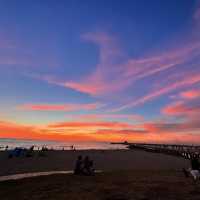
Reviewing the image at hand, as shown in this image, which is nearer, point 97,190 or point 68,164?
point 97,190

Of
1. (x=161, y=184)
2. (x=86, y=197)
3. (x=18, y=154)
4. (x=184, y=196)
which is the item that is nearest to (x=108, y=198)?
(x=86, y=197)

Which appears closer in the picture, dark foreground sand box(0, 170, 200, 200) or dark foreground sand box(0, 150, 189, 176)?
dark foreground sand box(0, 170, 200, 200)

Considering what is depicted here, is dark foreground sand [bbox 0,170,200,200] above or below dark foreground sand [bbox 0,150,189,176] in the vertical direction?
below

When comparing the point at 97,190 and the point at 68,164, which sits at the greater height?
the point at 68,164

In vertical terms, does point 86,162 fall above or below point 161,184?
above

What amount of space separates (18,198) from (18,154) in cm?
2667

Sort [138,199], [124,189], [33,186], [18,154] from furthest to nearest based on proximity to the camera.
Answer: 1. [18,154]
2. [33,186]
3. [124,189]
4. [138,199]

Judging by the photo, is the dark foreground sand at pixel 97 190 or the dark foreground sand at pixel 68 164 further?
the dark foreground sand at pixel 68 164

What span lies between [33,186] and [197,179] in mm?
10224

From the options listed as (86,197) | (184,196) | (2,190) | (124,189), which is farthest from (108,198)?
(2,190)

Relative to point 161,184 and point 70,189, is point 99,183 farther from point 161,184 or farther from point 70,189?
point 161,184

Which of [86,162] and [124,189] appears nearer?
[124,189]

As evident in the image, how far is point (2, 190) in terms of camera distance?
530 inches

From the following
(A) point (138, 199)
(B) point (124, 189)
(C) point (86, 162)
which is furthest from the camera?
(C) point (86, 162)
